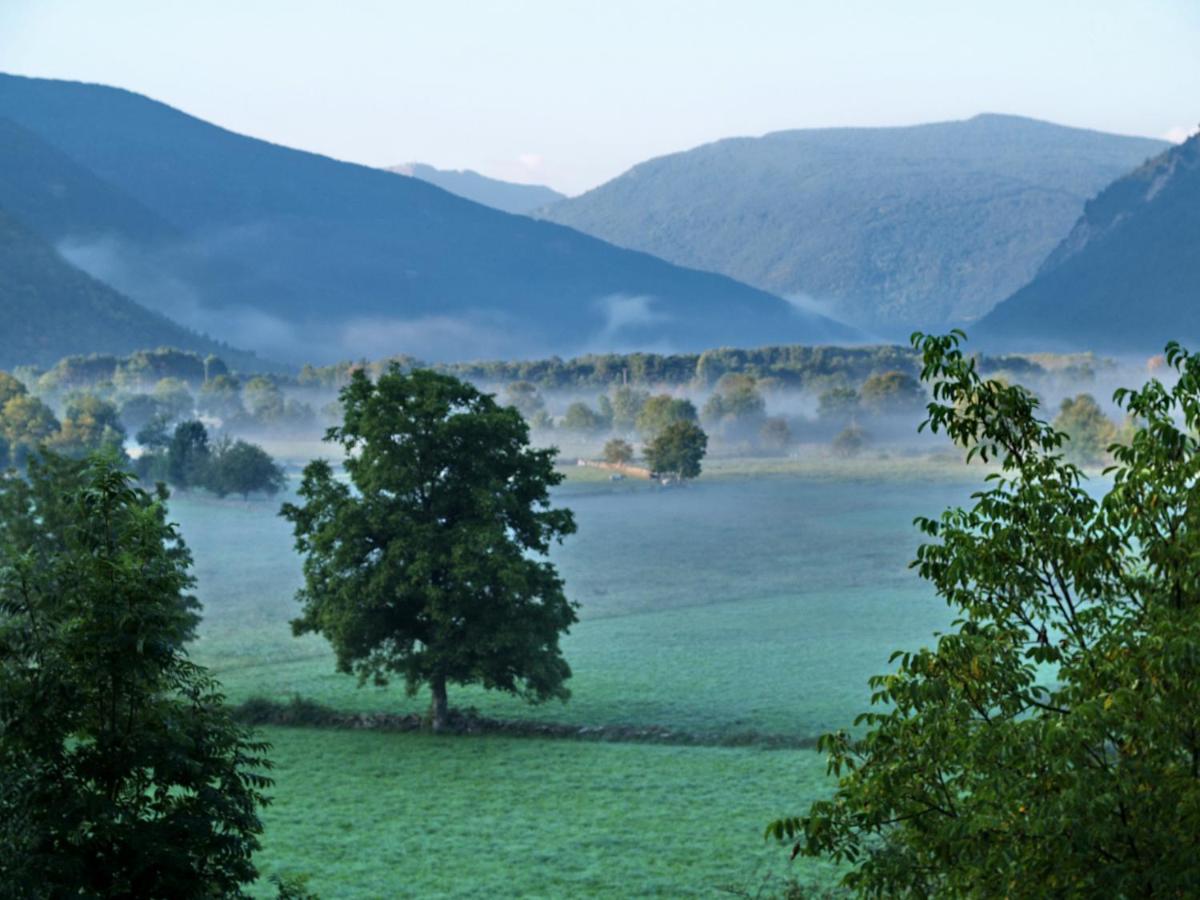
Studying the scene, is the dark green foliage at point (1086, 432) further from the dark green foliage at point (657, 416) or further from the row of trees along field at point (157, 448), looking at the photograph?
the row of trees along field at point (157, 448)

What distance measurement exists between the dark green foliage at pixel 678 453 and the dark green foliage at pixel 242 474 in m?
37.8

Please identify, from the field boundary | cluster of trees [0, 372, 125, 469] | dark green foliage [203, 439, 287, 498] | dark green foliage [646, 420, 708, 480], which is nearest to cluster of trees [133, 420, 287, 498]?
dark green foliage [203, 439, 287, 498]

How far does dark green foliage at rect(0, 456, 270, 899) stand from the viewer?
50.9 ft

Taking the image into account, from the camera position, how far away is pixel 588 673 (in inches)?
2356

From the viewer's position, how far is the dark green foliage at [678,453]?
143125mm

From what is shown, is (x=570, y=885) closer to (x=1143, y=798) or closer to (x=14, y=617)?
(x=14, y=617)

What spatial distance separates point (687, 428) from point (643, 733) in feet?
327

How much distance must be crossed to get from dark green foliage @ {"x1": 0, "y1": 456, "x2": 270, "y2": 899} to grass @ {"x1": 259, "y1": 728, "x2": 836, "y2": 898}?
14.2 metres

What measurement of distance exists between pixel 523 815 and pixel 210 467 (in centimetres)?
9282

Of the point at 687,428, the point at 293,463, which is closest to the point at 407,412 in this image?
the point at 687,428

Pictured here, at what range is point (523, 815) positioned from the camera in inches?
1457

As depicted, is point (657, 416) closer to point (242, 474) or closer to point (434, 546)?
point (242, 474)

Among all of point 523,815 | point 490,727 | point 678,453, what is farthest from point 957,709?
point 678,453

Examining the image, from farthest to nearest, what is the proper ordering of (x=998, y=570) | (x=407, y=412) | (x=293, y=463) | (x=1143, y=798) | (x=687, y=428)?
(x=293, y=463), (x=687, y=428), (x=407, y=412), (x=998, y=570), (x=1143, y=798)
